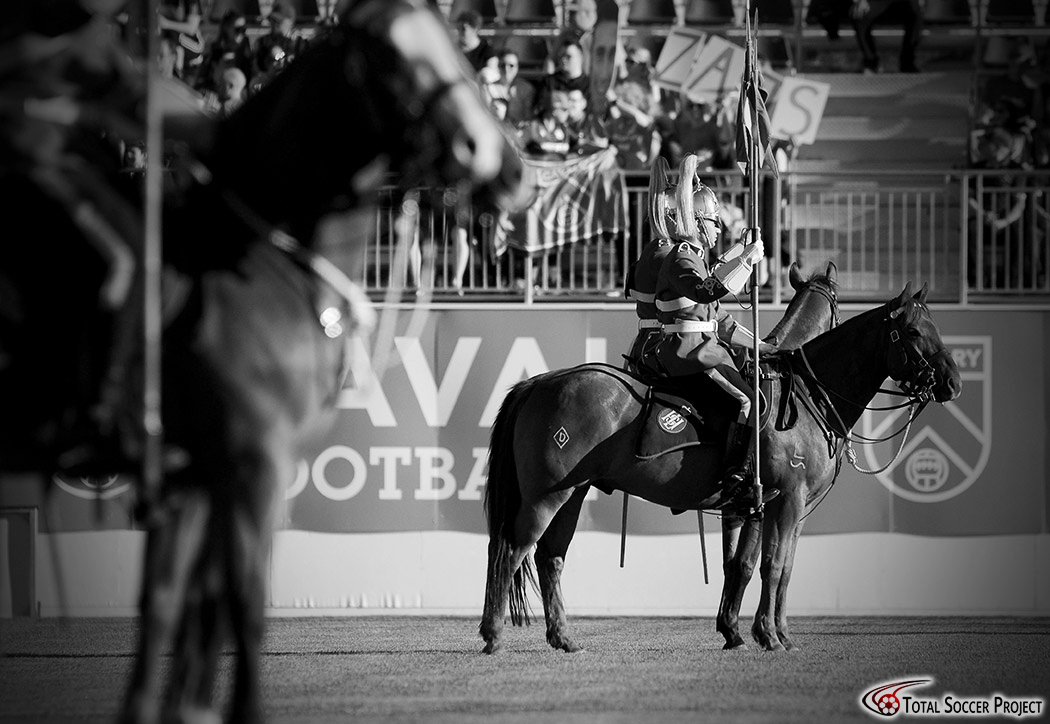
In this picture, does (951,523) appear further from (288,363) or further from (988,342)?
(288,363)

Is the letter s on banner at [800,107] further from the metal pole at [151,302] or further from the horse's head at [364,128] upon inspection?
the metal pole at [151,302]

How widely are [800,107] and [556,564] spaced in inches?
294

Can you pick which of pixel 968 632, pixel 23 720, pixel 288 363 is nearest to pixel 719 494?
pixel 968 632

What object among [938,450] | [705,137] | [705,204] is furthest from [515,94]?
[938,450]

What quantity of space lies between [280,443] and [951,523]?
9.41 metres

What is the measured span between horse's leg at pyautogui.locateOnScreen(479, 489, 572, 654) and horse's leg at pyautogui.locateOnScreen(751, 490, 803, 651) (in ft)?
4.79

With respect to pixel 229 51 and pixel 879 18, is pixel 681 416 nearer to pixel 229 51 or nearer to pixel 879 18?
pixel 229 51

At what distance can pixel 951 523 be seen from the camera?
13.2 metres

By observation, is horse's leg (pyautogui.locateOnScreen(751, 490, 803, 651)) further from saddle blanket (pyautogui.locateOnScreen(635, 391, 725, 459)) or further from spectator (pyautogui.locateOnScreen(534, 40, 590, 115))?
spectator (pyautogui.locateOnScreen(534, 40, 590, 115))

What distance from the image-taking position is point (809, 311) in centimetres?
1130

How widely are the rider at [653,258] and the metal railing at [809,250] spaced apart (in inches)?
102

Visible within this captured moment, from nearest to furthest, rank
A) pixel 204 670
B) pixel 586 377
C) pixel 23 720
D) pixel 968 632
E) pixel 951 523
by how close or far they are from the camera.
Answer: pixel 204 670
pixel 23 720
pixel 586 377
pixel 968 632
pixel 951 523

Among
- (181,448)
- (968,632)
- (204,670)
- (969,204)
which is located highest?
(969,204)

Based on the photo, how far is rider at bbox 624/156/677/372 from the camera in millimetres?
10375
